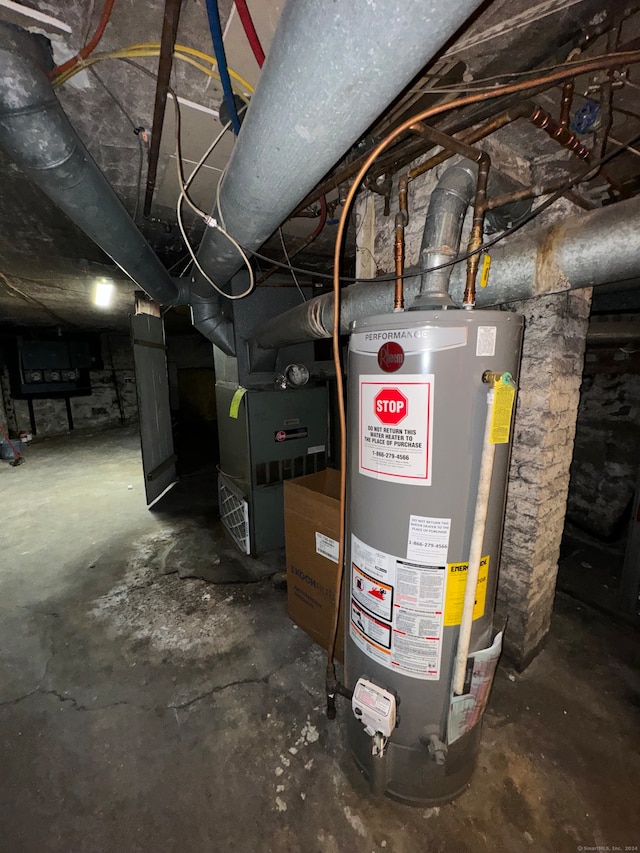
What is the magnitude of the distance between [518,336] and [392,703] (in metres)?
1.26

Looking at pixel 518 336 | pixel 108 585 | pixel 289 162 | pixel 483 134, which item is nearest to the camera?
pixel 289 162

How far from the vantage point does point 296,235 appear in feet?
9.05

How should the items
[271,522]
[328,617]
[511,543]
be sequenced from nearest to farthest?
[511,543]
[328,617]
[271,522]

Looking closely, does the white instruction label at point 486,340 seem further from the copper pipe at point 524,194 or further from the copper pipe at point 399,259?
the copper pipe at point 524,194

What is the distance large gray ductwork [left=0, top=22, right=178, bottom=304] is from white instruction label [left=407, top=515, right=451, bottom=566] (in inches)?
63.9

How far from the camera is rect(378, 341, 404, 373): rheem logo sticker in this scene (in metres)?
1.02

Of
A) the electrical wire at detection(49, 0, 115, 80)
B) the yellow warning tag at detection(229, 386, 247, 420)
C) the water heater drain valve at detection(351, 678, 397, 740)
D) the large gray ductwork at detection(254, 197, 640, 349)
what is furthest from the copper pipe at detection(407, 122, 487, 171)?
Answer: the yellow warning tag at detection(229, 386, 247, 420)

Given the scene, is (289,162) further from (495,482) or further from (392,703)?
(392,703)

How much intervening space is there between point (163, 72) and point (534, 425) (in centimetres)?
197

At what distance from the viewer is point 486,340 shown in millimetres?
1005

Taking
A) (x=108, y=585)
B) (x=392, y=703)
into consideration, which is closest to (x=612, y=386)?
(x=392, y=703)

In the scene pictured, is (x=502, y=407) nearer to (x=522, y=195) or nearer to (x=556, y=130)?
(x=522, y=195)

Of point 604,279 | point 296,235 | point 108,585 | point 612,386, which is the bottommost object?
point 108,585

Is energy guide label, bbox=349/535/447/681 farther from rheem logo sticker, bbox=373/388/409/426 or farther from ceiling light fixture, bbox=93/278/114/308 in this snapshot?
ceiling light fixture, bbox=93/278/114/308
